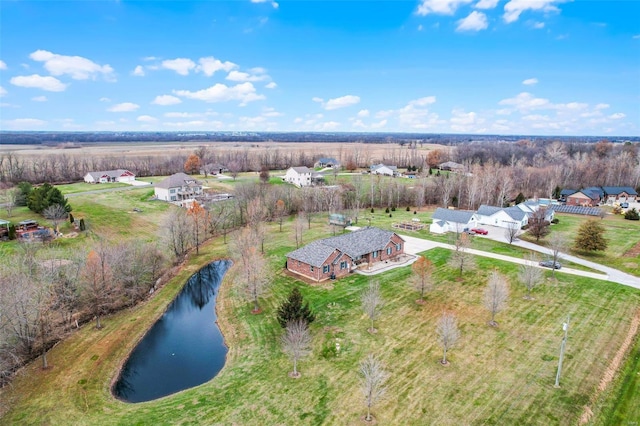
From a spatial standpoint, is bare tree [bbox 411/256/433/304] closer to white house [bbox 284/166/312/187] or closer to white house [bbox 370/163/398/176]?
white house [bbox 284/166/312/187]

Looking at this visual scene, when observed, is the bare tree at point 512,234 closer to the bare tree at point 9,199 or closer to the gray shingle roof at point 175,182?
the gray shingle roof at point 175,182

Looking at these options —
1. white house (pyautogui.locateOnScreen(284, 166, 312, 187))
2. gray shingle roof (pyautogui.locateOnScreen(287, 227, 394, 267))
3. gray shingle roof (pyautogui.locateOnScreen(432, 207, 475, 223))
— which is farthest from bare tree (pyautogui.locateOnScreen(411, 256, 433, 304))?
white house (pyautogui.locateOnScreen(284, 166, 312, 187))

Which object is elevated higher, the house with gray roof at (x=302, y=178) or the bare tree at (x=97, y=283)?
the house with gray roof at (x=302, y=178)

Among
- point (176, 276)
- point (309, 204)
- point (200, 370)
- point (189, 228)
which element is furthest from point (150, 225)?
point (200, 370)

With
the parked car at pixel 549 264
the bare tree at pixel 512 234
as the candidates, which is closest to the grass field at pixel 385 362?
the parked car at pixel 549 264

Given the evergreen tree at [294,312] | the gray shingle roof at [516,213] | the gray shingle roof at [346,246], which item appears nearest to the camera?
the evergreen tree at [294,312]

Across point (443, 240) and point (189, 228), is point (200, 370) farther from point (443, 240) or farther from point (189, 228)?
point (443, 240)

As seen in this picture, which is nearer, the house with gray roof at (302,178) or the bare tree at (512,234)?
the bare tree at (512,234)
